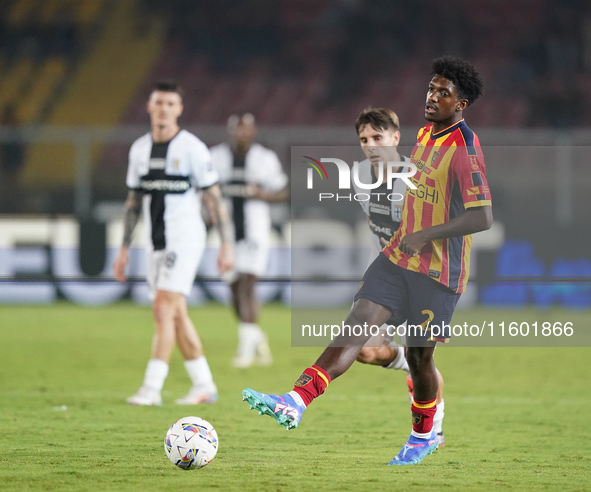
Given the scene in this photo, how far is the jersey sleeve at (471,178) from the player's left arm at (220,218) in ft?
9.45

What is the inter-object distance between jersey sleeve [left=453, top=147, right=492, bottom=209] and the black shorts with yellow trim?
0.49 meters

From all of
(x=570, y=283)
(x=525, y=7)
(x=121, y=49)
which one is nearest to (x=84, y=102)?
(x=121, y=49)

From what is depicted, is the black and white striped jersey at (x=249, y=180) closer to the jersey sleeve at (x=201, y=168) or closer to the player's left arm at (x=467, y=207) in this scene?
the jersey sleeve at (x=201, y=168)

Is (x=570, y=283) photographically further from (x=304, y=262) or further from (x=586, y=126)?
(x=586, y=126)

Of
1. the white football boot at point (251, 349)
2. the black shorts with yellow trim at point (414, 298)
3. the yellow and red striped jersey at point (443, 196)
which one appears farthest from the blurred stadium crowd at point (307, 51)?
the black shorts with yellow trim at point (414, 298)

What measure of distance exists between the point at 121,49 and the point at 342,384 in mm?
17764

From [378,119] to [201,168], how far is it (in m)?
2.21

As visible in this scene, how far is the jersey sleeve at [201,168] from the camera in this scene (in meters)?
Answer: 6.94

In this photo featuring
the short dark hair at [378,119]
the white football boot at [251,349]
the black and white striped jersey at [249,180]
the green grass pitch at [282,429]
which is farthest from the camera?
the black and white striped jersey at [249,180]

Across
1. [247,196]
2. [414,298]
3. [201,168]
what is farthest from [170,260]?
[247,196]

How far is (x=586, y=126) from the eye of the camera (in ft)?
62.3

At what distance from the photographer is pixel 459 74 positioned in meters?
4.61

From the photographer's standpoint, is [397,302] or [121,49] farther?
[121,49]

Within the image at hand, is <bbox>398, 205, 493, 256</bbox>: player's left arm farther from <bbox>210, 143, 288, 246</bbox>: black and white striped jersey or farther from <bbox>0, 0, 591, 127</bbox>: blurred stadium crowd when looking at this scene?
<bbox>0, 0, 591, 127</bbox>: blurred stadium crowd
